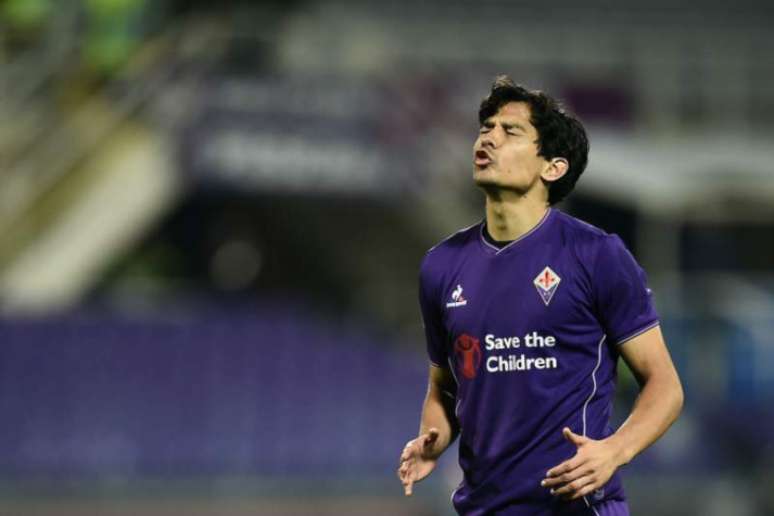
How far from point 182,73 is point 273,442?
357 cm

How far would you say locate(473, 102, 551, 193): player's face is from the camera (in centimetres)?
406

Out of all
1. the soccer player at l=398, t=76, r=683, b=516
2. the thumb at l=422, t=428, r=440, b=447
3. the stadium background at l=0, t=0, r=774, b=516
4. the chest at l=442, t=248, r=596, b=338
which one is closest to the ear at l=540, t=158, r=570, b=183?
the soccer player at l=398, t=76, r=683, b=516

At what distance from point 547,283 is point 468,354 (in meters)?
0.30

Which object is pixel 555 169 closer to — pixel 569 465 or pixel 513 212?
pixel 513 212

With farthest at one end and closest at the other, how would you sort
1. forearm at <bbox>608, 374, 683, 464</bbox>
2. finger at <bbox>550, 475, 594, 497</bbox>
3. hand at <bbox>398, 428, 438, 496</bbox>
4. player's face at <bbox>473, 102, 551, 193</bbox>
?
hand at <bbox>398, 428, 438, 496</bbox> < player's face at <bbox>473, 102, 551, 193</bbox> < forearm at <bbox>608, 374, 683, 464</bbox> < finger at <bbox>550, 475, 594, 497</bbox>

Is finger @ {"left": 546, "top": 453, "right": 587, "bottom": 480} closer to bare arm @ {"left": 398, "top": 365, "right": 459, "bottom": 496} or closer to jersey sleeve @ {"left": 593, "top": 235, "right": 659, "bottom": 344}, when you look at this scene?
jersey sleeve @ {"left": 593, "top": 235, "right": 659, "bottom": 344}

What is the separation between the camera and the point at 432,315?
4.31m

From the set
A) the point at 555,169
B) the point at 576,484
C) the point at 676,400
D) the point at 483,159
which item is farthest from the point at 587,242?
the point at 576,484

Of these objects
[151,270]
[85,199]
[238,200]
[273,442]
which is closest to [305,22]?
[238,200]

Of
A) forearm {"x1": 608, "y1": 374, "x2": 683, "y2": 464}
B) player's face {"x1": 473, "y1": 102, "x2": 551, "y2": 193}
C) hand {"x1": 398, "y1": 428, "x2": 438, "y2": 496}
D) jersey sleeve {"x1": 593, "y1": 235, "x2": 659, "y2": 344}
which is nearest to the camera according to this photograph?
forearm {"x1": 608, "y1": 374, "x2": 683, "y2": 464}

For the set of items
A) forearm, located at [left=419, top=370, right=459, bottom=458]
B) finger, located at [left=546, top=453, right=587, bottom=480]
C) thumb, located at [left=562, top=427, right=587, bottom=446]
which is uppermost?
forearm, located at [left=419, top=370, right=459, bottom=458]

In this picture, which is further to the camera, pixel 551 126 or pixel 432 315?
pixel 432 315

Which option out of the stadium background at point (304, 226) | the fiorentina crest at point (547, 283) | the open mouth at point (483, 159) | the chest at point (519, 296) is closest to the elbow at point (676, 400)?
the chest at point (519, 296)

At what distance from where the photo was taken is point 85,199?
1323cm
